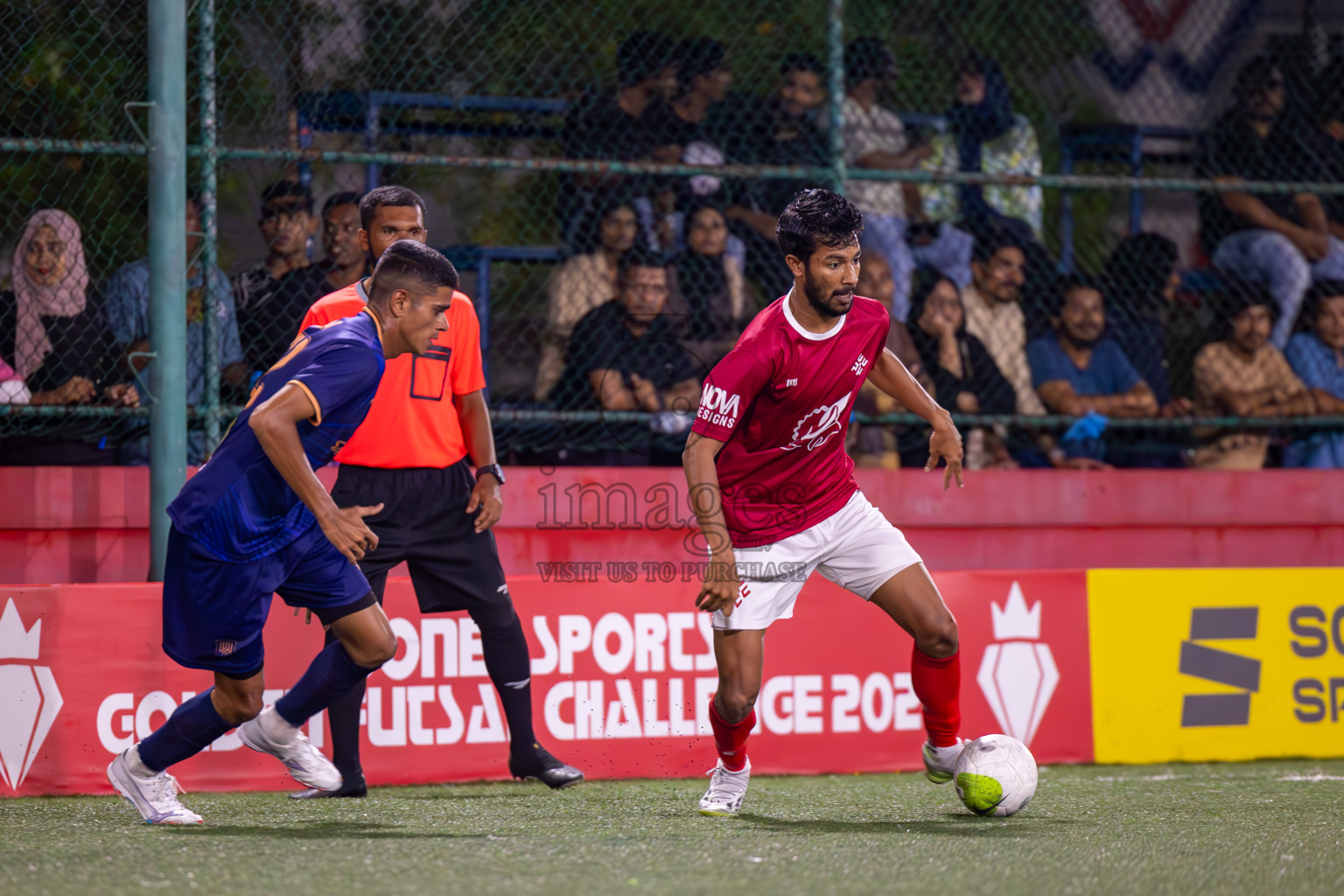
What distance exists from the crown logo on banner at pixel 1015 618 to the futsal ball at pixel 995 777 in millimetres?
1859

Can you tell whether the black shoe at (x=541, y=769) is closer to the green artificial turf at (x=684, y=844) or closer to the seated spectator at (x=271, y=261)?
the green artificial turf at (x=684, y=844)

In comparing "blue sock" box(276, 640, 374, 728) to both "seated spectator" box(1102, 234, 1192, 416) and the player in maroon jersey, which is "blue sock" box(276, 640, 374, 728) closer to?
the player in maroon jersey

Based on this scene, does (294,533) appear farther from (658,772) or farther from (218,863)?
(658,772)

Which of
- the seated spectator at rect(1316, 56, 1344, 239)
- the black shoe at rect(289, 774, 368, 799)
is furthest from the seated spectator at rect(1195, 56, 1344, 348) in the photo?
the black shoe at rect(289, 774, 368, 799)

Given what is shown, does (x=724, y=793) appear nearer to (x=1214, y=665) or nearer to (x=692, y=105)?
(x=1214, y=665)

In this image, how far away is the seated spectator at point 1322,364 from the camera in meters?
7.73

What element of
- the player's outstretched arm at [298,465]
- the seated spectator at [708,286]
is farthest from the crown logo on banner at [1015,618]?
the player's outstretched arm at [298,465]

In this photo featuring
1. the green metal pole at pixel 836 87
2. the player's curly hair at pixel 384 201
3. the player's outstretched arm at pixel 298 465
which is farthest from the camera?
the green metal pole at pixel 836 87

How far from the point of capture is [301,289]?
20.8ft

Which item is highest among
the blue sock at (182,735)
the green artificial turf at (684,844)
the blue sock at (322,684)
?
the blue sock at (322,684)

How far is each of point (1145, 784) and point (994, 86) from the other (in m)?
4.27

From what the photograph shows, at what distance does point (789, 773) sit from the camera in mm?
6102

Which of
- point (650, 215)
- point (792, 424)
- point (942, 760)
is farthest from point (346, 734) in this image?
point (650, 215)

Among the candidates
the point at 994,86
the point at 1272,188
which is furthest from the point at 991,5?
the point at 1272,188
